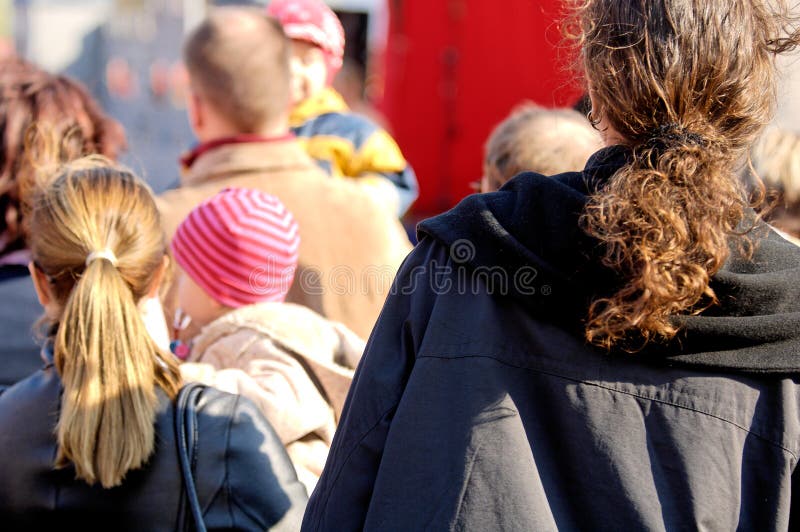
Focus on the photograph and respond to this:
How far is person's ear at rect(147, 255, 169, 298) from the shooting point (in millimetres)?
1739

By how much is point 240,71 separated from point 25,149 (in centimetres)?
71

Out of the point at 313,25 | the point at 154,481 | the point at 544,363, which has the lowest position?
the point at 154,481

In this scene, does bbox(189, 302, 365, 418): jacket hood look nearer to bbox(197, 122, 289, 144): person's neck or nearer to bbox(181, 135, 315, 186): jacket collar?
bbox(181, 135, 315, 186): jacket collar

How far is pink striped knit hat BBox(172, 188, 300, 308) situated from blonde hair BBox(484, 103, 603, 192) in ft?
1.95

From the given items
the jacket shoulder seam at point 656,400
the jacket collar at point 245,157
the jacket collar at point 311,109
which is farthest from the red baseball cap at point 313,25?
the jacket shoulder seam at point 656,400

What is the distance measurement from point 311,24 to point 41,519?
258 cm

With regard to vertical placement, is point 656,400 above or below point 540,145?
below

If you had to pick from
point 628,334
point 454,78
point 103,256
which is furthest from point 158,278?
point 454,78

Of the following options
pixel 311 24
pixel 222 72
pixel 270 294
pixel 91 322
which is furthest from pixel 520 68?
pixel 91 322

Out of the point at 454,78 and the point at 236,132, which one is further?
the point at 454,78

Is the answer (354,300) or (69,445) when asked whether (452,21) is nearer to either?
(354,300)

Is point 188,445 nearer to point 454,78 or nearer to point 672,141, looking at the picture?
point 672,141

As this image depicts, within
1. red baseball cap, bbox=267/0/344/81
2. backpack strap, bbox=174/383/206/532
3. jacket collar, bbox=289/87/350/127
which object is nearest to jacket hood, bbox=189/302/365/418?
backpack strap, bbox=174/383/206/532

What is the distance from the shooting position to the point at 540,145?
6.82ft
